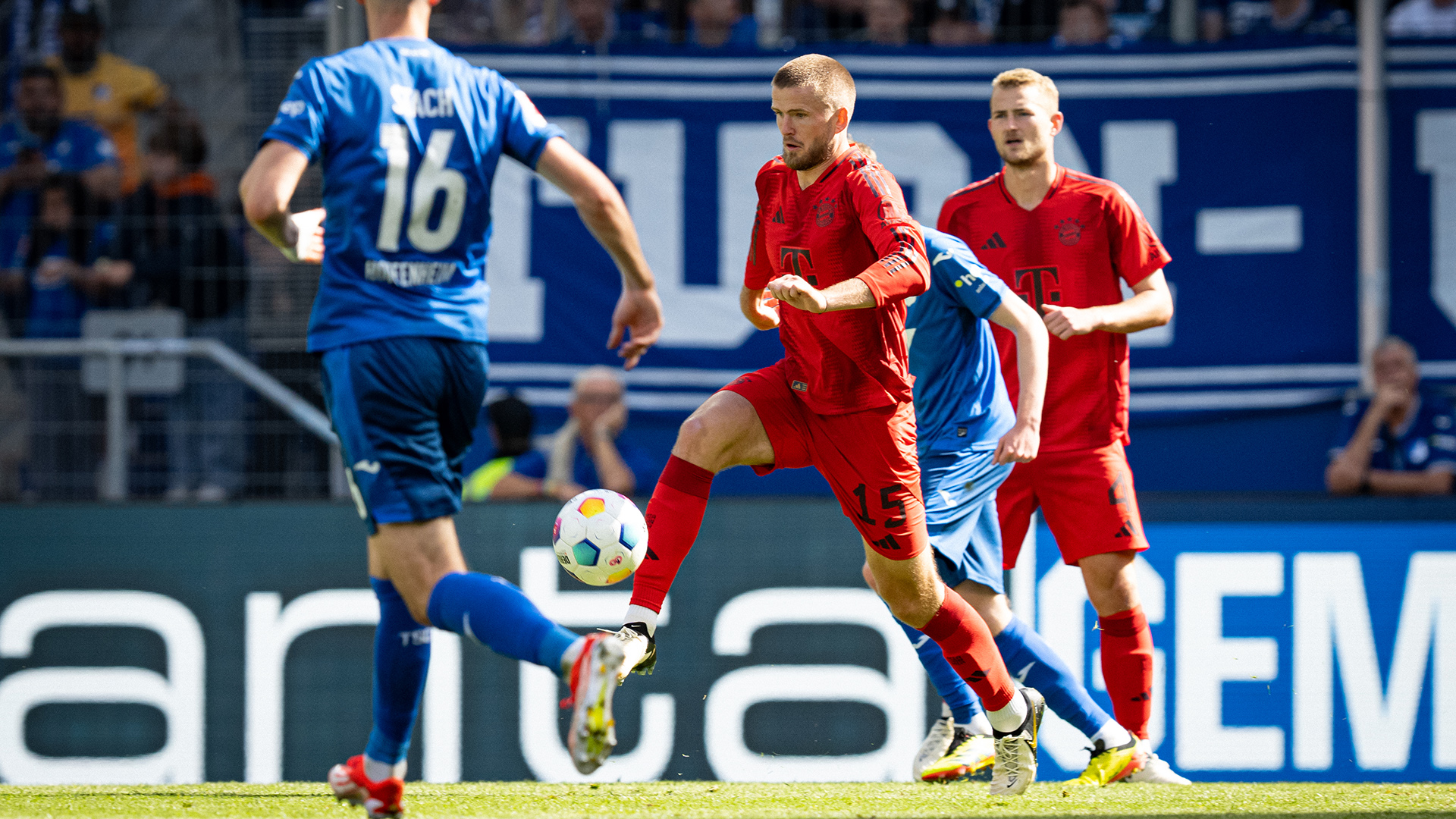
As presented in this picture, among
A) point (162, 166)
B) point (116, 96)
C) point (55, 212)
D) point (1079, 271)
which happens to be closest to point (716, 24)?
point (162, 166)

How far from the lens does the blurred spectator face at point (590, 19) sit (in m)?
8.07

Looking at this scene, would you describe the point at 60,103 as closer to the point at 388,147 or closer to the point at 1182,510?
the point at 388,147

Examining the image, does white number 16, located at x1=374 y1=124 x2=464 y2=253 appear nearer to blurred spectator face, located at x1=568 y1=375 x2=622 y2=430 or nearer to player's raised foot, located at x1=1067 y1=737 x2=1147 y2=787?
player's raised foot, located at x1=1067 y1=737 x2=1147 y2=787

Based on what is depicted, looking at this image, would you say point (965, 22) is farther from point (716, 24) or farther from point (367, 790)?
point (367, 790)

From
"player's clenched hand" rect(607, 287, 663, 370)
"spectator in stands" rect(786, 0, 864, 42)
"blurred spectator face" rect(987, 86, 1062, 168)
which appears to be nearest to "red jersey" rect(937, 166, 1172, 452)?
"blurred spectator face" rect(987, 86, 1062, 168)

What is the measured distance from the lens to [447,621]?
11.1 ft

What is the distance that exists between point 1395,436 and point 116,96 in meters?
6.62

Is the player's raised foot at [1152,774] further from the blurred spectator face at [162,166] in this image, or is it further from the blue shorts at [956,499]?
the blurred spectator face at [162,166]

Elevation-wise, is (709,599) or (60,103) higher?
(60,103)

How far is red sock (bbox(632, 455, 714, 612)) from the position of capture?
4.26 metres

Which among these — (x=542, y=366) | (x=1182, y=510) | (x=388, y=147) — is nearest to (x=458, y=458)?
(x=388, y=147)

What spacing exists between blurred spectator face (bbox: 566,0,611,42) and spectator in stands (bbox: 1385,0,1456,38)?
13.5 feet

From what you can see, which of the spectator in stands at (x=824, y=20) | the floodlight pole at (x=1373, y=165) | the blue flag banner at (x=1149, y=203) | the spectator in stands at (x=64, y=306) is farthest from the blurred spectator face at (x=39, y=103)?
the floodlight pole at (x=1373, y=165)

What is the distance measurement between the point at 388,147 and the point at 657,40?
16.0ft
